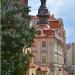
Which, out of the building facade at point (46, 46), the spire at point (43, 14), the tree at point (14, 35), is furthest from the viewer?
the spire at point (43, 14)

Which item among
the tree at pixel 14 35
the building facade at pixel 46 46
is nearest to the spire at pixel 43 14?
the building facade at pixel 46 46

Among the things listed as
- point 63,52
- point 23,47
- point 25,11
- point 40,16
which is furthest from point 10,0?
point 63,52

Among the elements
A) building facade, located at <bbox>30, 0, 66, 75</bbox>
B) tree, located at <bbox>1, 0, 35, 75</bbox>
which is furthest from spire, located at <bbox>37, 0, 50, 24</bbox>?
tree, located at <bbox>1, 0, 35, 75</bbox>

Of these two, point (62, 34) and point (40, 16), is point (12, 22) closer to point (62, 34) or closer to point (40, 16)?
point (40, 16)

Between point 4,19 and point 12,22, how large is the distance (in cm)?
74

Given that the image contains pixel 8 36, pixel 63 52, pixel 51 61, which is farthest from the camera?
pixel 63 52

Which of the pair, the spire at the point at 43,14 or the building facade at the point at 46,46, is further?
the spire at the point at 43,14

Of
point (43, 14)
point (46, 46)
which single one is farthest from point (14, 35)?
point (43, 14)

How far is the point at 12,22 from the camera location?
19766 mm

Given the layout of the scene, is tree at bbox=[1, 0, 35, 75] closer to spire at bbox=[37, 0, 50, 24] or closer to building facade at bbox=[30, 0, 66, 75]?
building facade at bbox=[30, 0, 66, 75]

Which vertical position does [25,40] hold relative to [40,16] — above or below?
below

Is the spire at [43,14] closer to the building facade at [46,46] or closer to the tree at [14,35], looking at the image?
the building facade at [46,46]

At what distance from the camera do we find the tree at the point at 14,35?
18656 millimetres

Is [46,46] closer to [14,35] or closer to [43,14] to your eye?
[43,14]
